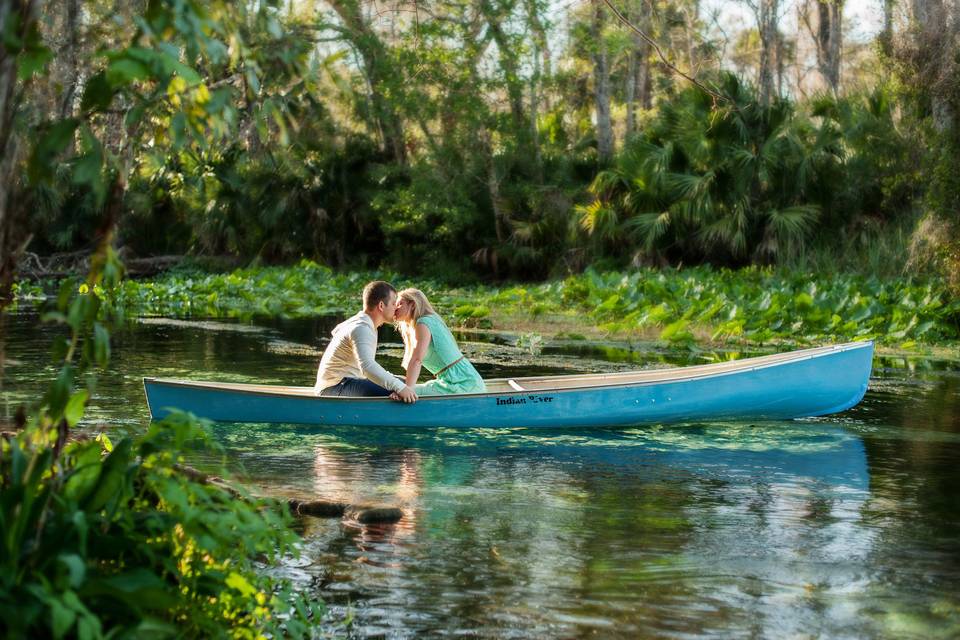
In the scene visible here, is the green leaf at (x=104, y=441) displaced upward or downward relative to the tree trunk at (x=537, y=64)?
downward

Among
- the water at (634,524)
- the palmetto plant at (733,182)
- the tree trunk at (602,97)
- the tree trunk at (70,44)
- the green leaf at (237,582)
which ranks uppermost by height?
the tree trunk at (602,97)

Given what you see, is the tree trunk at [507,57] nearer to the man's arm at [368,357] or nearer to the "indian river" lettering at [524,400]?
the "indian river" lettering at [524,400]

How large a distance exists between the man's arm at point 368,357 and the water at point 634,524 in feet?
1.31

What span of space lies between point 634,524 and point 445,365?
2997 mm

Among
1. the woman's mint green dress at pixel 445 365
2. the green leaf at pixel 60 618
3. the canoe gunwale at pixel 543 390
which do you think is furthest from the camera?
the woman's mint green dress at pixel 445 365

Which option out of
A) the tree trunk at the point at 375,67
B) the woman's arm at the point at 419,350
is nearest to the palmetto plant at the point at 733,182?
the tree trunk at the point at 375,67

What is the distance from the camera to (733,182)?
63.8 ft

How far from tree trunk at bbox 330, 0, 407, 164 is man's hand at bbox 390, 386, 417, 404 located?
17.4 metres

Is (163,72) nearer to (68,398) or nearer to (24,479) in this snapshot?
(68,398)

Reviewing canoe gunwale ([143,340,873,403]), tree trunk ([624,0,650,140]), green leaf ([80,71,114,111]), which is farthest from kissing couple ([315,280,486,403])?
tree trunk ([624,0,650,140])

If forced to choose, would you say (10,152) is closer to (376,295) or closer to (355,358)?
(376,295)

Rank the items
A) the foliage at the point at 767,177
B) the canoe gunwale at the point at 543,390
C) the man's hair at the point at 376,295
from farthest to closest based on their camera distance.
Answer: the foliage at the point at 767,177
the canoe gunwale at the point at 543,390
the man's hair at the point at 376,295

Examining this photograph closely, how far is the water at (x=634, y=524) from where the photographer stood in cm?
427

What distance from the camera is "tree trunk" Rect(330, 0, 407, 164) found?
2507 centimetres
